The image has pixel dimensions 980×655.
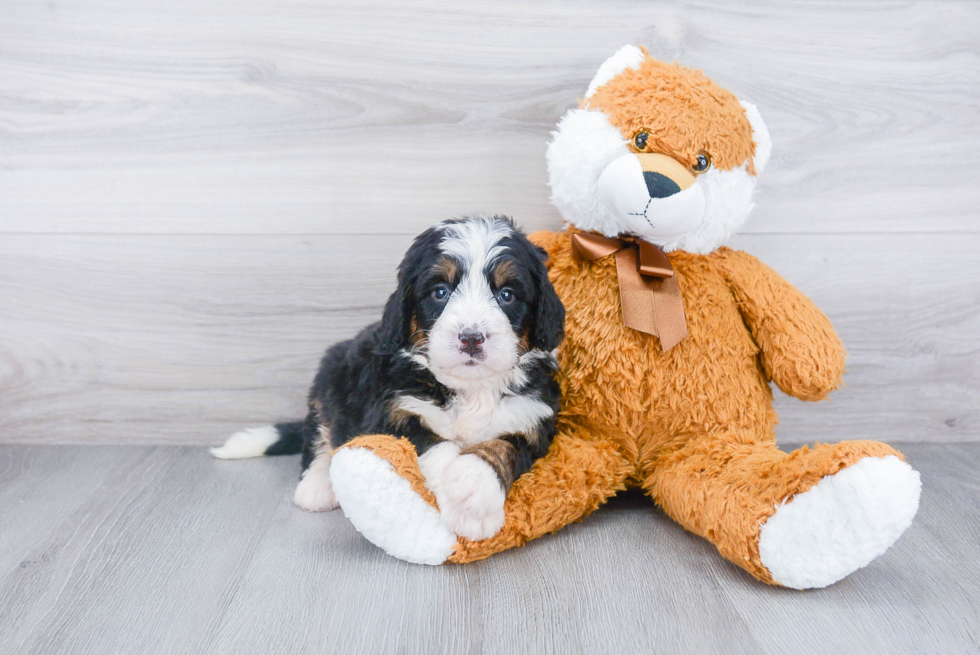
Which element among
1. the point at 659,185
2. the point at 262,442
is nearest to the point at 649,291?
A: the point at 659,185

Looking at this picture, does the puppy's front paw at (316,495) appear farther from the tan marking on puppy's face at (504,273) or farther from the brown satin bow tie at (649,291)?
the brown satin bow tie at (649,291)

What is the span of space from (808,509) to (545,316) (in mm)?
598

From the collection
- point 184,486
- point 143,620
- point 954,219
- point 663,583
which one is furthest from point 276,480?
point 954,219

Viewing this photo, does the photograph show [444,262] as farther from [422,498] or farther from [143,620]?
[143,620]

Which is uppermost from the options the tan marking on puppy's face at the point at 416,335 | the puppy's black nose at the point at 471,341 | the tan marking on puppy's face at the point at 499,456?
the puppy's black nose at the point at 471,341

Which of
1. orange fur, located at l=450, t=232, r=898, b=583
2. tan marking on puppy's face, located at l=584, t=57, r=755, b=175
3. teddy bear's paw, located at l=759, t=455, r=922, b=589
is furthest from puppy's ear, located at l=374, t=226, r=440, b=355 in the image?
teddy bear's paw, located at l=759, t=455, r=922, b=589

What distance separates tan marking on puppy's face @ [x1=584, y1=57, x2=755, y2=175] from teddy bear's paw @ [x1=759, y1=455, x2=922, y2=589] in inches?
26.8

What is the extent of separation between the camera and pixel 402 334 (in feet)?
4.83

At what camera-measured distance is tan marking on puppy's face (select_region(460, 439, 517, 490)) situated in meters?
1.33

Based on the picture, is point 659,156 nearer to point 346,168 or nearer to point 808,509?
point 808,509

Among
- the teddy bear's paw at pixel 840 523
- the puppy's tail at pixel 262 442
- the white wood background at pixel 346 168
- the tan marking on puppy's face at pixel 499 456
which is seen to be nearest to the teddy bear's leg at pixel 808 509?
the teddy bear's paw at pixel 840 523

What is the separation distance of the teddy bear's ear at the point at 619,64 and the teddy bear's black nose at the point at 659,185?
296 millimetres

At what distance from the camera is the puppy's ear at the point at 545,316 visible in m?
1.46

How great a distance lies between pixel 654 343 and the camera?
5.13ft
